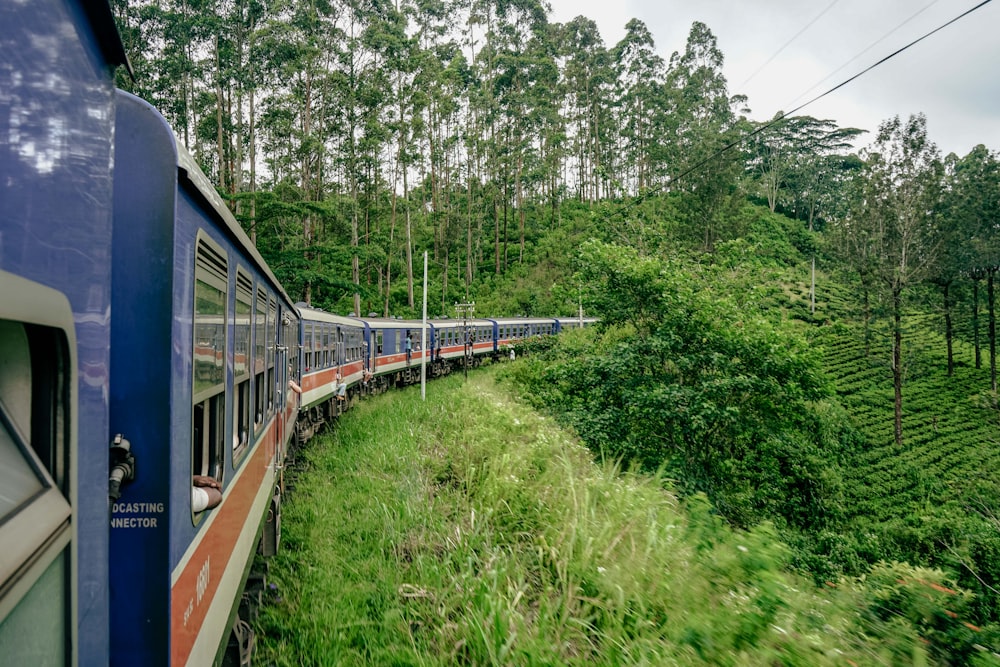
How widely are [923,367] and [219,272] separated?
39502 mm

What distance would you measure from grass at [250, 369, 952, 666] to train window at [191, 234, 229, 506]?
206 cm

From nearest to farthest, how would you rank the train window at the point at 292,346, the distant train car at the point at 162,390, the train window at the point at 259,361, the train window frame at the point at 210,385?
the distant train car at the point at 162,390, the train window frame at the point at 210,385, the train window at the point at 259,361, the train window at the point at 292,346

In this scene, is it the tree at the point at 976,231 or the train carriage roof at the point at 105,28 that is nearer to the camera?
the train carriage roof at the point at 105,28

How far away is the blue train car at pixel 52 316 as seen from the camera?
896 mm

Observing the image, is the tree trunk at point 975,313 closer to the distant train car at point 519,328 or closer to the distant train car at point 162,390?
the distant train car at point 519,328

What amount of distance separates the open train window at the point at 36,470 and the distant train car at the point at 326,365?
7.85 m

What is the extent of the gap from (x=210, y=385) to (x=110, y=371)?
692 millimetres

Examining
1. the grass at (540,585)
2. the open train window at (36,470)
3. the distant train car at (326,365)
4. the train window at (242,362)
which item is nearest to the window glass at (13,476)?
the open train window at (36,470)

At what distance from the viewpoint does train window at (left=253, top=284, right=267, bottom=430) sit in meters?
4.14

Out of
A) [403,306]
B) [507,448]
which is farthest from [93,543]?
[403,306]

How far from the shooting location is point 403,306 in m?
35.3

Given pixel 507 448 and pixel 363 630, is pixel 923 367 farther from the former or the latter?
pixel 363 630

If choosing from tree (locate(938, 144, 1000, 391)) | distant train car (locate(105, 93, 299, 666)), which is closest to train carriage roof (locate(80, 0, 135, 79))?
distant train car (locate(105, 93, 299, 666))

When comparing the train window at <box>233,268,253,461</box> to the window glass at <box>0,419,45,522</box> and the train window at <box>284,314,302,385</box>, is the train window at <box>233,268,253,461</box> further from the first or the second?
the train window at <box>284,314,302,385</box>
